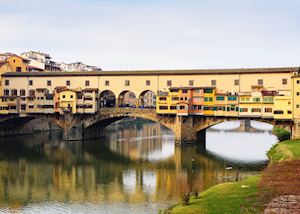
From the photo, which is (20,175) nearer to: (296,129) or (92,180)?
(92,180)

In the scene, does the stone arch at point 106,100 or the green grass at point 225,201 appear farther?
the stone arch at point 106,100

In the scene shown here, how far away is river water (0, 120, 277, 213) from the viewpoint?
31.1 m

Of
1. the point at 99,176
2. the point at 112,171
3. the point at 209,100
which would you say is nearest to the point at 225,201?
the point at 99,176

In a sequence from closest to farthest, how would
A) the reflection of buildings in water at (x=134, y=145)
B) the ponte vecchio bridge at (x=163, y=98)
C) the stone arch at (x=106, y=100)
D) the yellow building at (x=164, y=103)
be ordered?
the reflection of buildings in water at (x=134, y=145) → the ponte vecchio bridge at (x=163, y=98) → the yellow building at (x=164, y=103) → the stone arch at (x=106, y=100)

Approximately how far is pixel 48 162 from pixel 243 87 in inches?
1229

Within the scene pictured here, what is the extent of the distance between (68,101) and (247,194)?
152 ft

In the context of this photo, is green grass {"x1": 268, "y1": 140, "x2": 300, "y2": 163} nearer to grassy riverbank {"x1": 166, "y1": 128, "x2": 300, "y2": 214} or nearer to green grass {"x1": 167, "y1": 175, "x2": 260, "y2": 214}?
grassy riverbank {"x1": 166, "y1": 128, "x2": 300, "y2": 214}

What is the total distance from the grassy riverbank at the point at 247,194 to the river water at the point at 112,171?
10.4 feet

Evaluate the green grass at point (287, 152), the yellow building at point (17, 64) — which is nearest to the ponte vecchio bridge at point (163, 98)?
the green grass at point (287, 152)

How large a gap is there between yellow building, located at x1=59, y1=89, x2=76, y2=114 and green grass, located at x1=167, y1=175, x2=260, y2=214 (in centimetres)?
4207

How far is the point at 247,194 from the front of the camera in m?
28.7

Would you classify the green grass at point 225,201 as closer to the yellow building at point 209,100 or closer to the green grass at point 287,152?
the green grass at point 287,152

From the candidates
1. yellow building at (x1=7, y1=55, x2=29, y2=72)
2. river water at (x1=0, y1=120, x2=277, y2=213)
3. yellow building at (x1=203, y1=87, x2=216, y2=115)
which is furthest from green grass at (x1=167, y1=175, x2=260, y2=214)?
yellow building at (x1=7, y1=55, x2=29, y2=72)

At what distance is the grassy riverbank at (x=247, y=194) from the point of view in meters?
25.6
